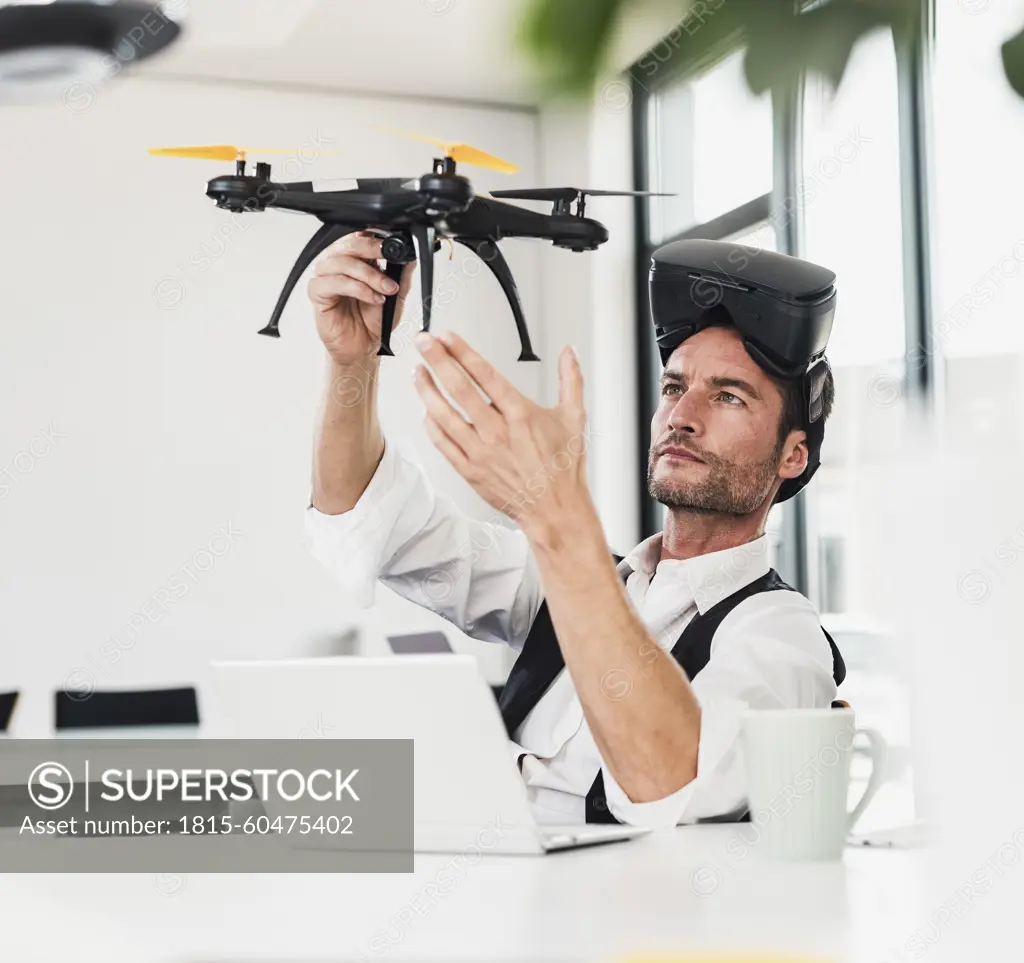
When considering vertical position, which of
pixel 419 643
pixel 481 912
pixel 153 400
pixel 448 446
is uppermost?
pixel 153 400

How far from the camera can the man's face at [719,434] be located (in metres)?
1.50

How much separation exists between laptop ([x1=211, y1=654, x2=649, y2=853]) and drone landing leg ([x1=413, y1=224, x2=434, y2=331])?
28 centimetres

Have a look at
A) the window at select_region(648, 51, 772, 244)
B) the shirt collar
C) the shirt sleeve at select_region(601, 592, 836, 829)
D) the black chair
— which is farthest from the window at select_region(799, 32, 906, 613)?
the black chair

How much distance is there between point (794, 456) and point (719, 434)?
131 millimetres

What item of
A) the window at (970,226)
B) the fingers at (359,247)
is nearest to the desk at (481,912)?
the fingers at (359,247)

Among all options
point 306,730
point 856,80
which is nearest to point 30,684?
point 306,730

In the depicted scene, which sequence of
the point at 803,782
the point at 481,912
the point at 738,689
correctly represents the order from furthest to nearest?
the point at 738,689
the point at 803,782
the point at 481,912

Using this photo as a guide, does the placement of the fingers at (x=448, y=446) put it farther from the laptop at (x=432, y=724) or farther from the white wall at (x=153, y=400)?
the white wall at (x=153, y=400)

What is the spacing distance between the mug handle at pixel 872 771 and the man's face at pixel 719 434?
0.67 m

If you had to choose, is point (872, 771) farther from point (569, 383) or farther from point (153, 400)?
point (153, 400)

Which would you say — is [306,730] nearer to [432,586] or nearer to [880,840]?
[880,840]

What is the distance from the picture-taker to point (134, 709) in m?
4.18

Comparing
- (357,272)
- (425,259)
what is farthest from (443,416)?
(357,272)

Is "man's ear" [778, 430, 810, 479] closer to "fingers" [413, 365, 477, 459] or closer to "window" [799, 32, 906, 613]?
"fingers" [413, 365, 477, 459]
